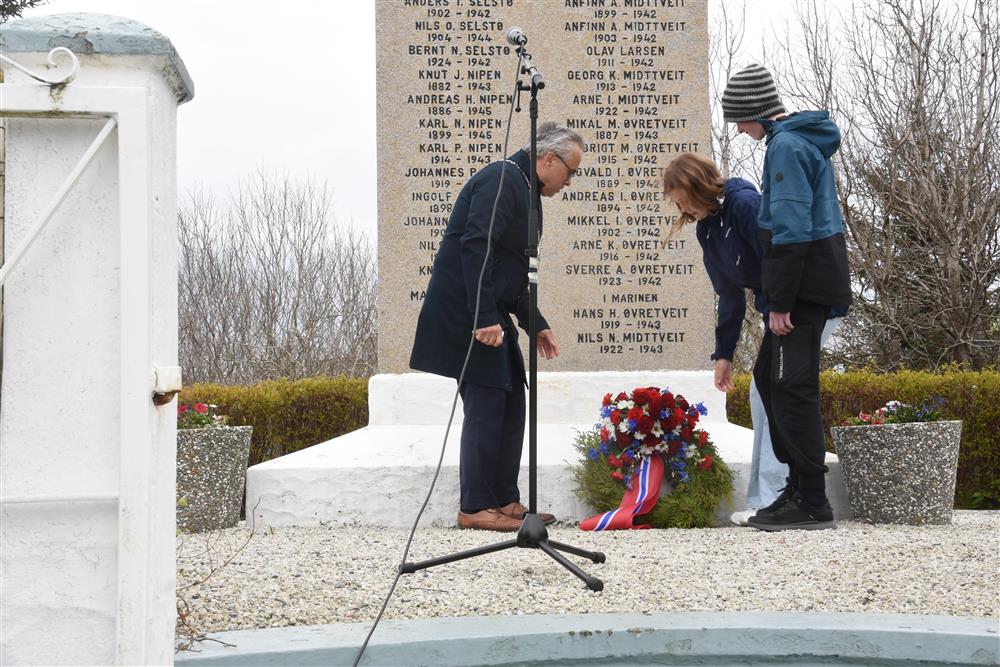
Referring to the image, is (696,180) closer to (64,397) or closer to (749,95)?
(749,95)

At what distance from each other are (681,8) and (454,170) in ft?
6.18

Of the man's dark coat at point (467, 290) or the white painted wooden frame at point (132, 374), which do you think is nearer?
the white painted wooden frame at point (132, 374)

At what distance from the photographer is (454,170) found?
6430 mm

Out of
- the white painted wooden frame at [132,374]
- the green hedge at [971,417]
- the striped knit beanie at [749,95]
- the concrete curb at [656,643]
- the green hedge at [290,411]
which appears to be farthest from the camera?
the green hedge at [290,411]

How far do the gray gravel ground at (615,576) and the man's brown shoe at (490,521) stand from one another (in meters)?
0.07

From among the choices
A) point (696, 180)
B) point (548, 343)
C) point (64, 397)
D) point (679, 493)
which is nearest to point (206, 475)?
point (548, 343)

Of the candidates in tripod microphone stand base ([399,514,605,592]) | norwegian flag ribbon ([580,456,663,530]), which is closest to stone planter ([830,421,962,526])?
norwegian flag ribbon ([580,456,663,530])

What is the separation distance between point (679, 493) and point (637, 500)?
0.84ft

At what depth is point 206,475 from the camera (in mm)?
5355

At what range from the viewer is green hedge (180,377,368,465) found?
8.05m

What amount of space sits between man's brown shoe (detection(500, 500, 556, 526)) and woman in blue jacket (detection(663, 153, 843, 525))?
96cm

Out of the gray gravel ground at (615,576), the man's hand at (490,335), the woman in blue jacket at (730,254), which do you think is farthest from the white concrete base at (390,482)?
the man's hand at (490,335)

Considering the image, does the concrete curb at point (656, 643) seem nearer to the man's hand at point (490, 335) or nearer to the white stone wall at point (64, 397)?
the white stone wall at point (64, 397)

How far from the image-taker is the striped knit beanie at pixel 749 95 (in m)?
4.95
